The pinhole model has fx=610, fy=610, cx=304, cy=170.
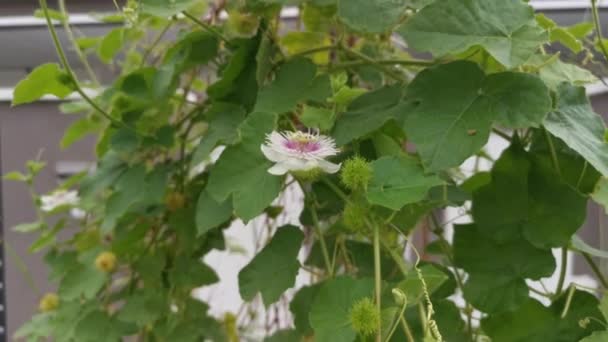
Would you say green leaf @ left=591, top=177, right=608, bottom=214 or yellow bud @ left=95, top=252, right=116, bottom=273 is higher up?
green leaf @ left=591, top=177, right=608, bottom=214

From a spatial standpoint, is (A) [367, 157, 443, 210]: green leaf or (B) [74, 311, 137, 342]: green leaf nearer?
(A) [367, 157, 443, 210]: green leaf

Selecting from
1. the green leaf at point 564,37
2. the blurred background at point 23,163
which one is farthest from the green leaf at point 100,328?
the green leaf at point 564,37

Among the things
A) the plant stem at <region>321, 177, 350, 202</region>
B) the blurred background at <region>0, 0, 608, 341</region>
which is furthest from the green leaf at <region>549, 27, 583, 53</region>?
the blurred background at <region>0, 0, 608, 341</region>

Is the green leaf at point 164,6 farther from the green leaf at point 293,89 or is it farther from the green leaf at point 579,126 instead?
the green leaf at point 579,126

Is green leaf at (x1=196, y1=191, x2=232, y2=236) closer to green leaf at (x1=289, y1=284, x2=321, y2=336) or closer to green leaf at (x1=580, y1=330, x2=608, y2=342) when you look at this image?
green leaf at (x1=289, y1=284, x2=321, y2=336)

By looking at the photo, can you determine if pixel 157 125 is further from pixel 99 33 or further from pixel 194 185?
pixel 99 33

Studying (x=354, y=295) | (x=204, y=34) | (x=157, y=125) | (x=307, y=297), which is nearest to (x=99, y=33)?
(x=157, y=125)
